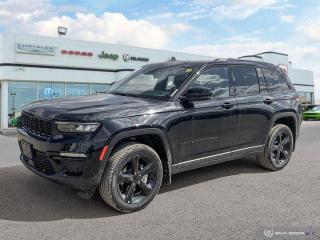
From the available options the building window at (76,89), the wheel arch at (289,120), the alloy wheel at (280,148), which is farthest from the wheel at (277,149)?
the building window at (76,89)

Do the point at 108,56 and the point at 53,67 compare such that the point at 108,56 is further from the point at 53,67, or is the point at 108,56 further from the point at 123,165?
the point at 123,165

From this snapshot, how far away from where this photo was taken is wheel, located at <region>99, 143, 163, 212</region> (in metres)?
4.00

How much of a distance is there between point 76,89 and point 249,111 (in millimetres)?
17072

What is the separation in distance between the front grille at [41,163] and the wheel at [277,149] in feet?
12.1

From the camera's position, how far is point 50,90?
2019cm

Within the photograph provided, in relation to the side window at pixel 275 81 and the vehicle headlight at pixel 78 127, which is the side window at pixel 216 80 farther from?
the vehicle headlight at pixel 78 127

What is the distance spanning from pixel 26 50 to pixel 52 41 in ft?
5.56

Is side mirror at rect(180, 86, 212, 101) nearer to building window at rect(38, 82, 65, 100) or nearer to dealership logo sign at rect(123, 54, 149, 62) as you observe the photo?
building window at rect(38, 82, 65, 100)

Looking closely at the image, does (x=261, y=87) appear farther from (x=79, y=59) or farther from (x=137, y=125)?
(x=79, y=59)

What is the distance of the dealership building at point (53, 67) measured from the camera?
61.8 feet

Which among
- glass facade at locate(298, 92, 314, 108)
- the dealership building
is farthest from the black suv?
glass facade at locate(298, 92, 314, 108)

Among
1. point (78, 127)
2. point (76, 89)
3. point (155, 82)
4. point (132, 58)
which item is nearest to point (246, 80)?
point (155, 82)

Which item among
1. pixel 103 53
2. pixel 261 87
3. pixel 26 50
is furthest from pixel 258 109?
pixel 103 53

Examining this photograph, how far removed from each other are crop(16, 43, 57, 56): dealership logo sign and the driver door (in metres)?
16.3
